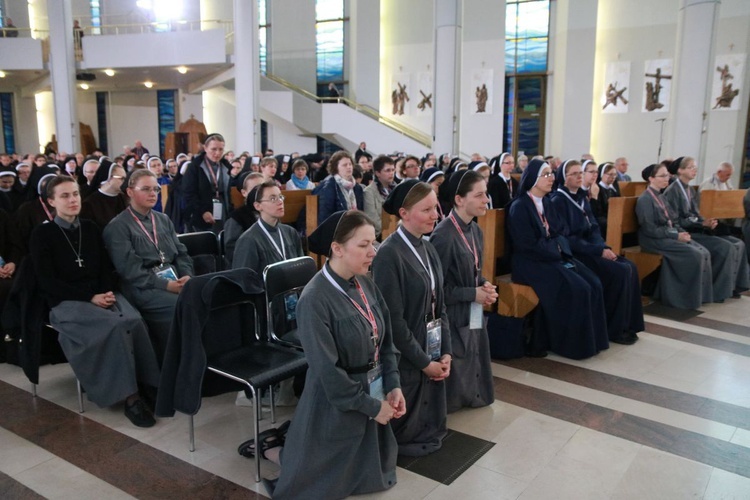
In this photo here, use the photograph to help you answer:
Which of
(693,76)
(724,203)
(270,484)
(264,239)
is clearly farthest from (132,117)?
(270,484)

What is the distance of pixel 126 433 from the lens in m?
3.50

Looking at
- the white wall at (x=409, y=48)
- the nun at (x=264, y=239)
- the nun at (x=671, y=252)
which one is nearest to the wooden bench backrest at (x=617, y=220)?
the nun at (x=671, y=252)

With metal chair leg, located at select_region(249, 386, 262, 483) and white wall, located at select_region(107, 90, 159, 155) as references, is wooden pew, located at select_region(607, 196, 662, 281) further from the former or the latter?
white wall, located at select_region(107, 90, 159, 155)

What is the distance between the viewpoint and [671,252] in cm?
651

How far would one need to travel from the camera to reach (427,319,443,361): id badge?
3.29m

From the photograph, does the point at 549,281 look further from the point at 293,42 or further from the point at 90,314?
the point at 293,42

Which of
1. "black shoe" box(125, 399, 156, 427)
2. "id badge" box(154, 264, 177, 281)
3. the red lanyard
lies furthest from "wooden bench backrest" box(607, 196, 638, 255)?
"black shoe" box(125, 399, 156, 427)

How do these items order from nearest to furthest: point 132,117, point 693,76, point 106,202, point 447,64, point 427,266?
point 427,266 < point 106,202 < point 693,76 < point 447,64 < point 132,117

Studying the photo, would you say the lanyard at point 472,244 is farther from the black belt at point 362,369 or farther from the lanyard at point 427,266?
the black belt at point 362,369

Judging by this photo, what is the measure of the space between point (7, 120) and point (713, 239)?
24.7 m

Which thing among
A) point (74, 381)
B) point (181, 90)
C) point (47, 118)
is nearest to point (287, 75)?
point (181, 90)

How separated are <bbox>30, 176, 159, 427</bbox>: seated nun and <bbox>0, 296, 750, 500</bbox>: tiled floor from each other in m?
0.24

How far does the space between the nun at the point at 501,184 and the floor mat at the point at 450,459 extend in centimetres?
463

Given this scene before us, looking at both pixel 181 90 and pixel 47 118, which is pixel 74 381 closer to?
pixel 181 90
